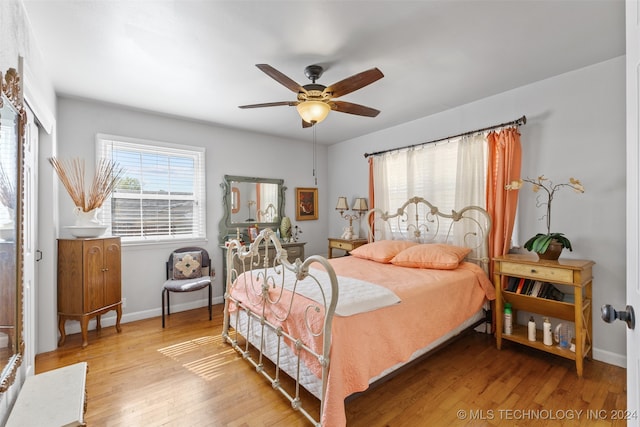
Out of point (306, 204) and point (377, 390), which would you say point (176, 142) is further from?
point (377, 390)

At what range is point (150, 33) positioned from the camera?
203 cm

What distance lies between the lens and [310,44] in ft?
7.14

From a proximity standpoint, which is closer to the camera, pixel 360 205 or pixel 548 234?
pixel 548 234

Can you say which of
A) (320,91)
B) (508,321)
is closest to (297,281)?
(320,91)

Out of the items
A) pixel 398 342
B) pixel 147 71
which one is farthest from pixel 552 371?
pixel 147 71

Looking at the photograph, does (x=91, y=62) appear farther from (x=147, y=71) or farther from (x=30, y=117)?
(x=30, y=117)

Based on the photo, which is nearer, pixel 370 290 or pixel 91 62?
pixel 370 290

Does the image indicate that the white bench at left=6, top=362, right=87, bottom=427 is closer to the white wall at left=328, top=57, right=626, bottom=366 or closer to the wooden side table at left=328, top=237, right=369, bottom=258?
the wooden side table at left=328, top=237, right=369, bottom=258

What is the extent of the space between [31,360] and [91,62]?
2.34 meters

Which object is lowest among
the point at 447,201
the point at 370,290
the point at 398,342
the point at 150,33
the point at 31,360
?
the point at 31,360

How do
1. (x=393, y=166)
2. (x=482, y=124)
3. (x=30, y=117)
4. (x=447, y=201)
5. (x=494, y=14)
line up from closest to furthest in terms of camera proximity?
1. (x=494, y=14)
2. (x=30, y=117)
3. (x=482, y=124)
4. (x=447, y=201)
5. (x=393, y=166)

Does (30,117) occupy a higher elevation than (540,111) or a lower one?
lower

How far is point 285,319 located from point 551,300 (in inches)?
89.8
